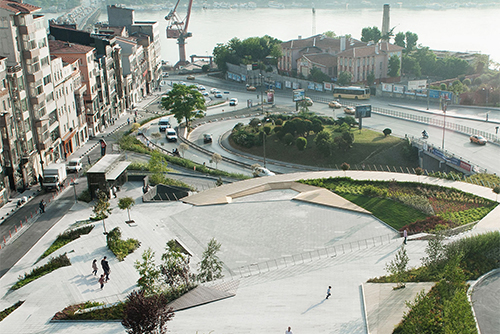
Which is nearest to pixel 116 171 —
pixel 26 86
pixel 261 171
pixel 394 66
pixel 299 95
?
pixel 26 86

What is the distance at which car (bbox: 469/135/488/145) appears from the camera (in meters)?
50.8

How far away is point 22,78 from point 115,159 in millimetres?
9525

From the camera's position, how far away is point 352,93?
77062mm

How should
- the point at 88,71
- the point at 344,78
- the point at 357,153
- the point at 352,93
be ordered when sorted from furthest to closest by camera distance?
the point at 344,78 < the point at 352,93 < the point at 88,71 < the point at 357,153

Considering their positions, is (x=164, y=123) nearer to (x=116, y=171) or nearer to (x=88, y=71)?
(x=88, y=71)

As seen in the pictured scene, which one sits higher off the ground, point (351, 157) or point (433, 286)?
point (433, 286)

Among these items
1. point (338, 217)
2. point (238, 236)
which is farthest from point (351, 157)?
point (238, 236)

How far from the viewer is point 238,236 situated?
1144 inches

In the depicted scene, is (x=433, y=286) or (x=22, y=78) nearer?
(x=433, y=286)

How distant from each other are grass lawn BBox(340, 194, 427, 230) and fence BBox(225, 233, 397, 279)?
205cm

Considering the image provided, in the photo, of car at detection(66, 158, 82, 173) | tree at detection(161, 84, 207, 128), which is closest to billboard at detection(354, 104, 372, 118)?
tree at detection(161, 84, 207, 128)

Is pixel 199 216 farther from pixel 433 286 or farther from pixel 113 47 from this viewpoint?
pixel 113 47

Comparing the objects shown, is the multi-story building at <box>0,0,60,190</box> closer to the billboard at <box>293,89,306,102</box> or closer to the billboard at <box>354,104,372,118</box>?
the billboard at <box>354,104,372,118</box>

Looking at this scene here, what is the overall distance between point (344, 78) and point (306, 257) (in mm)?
60226
